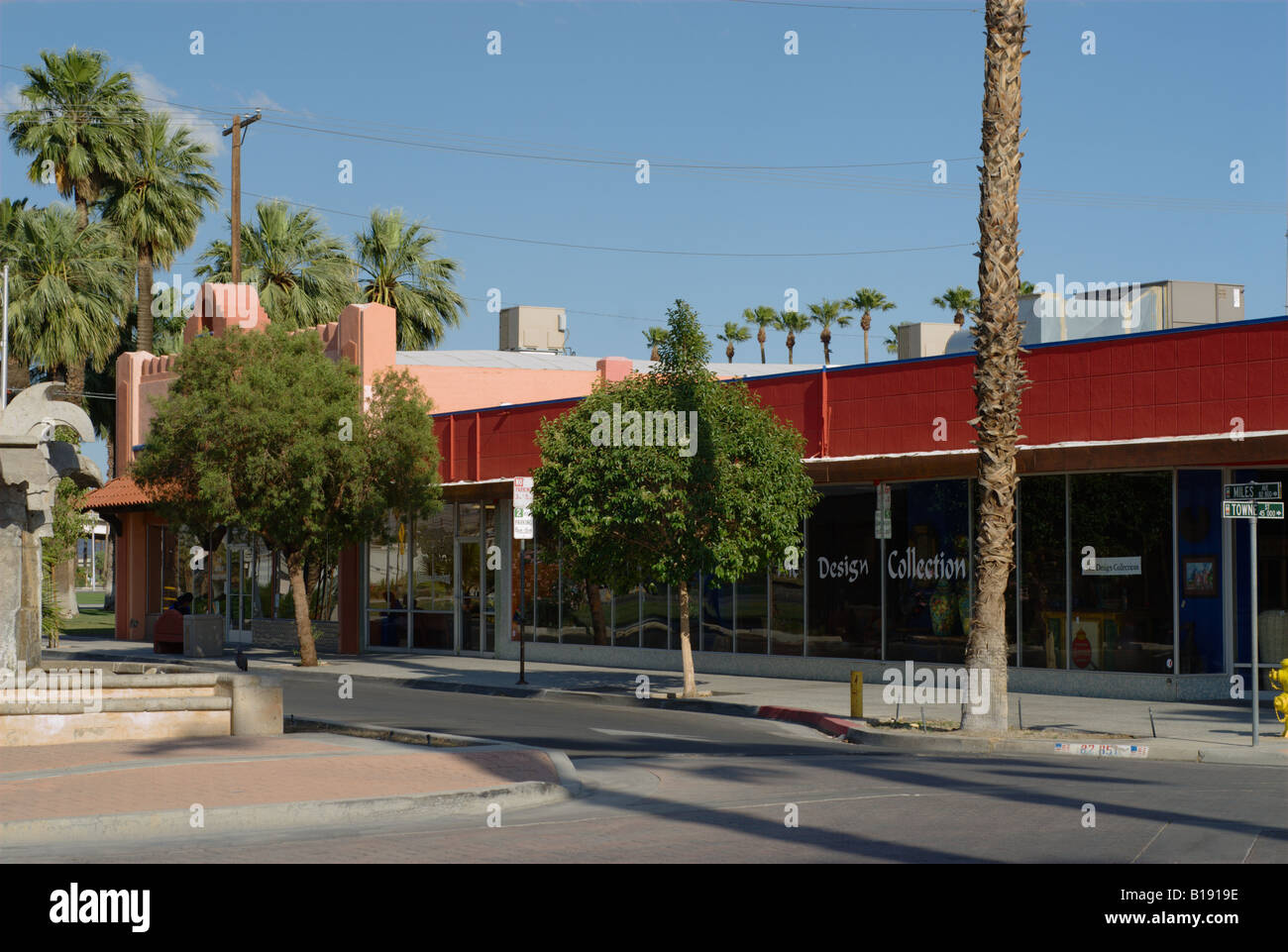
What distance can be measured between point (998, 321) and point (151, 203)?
37.2 m

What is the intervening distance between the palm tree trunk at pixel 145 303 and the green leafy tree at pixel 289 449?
1812 centimetres

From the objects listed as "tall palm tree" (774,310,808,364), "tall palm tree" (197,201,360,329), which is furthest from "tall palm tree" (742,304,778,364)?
"tall palm tree" (197,201,360,329)

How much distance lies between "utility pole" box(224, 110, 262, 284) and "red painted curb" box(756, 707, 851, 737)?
20.4m

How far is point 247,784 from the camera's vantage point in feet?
38.1

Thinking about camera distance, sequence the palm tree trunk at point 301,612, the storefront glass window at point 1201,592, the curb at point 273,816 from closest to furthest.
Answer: the curb at point 273,816 < the storefront glass window at point 1201,592 < the palm tree trunk at point 301,612

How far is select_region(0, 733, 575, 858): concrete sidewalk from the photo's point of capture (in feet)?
32.8

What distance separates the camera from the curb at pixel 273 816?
31.5ft

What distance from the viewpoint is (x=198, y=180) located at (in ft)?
160

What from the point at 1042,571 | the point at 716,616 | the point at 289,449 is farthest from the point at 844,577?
the point at 289,449

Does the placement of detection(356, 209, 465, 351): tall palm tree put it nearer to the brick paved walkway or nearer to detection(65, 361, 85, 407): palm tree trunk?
detection(65, 361, 85, 407): palm tree trunk

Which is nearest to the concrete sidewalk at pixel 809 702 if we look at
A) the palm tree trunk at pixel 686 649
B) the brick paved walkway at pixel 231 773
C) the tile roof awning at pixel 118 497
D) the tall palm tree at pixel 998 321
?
the palm tree trunk at pixel 686 649

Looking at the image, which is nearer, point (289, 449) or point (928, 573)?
point (928, 573)

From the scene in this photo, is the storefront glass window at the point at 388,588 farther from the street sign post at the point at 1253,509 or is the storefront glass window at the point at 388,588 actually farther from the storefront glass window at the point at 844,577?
the street sign post at the point at 1253,509

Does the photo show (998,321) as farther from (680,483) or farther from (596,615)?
(596,615)
